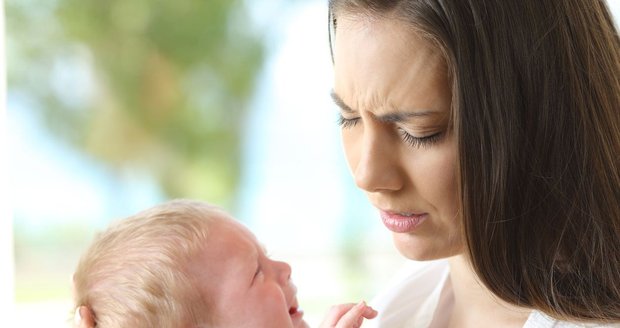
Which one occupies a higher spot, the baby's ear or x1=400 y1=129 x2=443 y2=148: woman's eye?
x1=400 y1=129 x2=443 y2=148: woman's eye

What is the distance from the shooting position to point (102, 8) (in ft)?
14.5

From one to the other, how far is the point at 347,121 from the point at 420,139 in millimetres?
184

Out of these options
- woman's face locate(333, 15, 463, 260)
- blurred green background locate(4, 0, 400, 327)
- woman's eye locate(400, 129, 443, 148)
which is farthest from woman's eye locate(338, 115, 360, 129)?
blurred green background locate(4, 0, 400, 327)

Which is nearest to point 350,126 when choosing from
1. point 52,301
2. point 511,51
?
point 511,51

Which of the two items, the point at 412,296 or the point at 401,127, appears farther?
the point at 412,296

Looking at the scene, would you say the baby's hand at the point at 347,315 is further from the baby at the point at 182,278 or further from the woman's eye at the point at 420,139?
the woman's eye at the point at 420,139

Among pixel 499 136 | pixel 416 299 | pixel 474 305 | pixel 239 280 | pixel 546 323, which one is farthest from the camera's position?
pixel 416 299

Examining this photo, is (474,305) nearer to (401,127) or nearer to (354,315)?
(354,315)

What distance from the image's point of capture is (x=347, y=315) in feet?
5.78

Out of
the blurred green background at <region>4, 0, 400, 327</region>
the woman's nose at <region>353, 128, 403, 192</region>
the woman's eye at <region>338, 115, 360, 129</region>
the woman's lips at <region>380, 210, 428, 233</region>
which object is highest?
the woman's eye at <region>338, 115, 360, 129</region>

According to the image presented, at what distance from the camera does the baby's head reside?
5.46 ft

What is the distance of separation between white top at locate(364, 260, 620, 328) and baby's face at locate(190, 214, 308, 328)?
10.2 inches

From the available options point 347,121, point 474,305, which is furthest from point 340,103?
point 474,305

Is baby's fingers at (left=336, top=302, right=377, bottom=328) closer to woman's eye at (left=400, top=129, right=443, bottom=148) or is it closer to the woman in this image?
the woman
